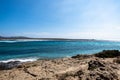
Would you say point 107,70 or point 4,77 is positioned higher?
point 107,70

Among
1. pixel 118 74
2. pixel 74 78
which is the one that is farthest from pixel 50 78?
pixel 118 74

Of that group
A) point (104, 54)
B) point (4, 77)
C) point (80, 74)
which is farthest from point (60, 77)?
point (104, 54)

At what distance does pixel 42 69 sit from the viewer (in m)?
6.29

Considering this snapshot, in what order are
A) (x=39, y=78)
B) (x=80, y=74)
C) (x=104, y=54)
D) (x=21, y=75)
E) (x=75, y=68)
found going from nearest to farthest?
(x=80, y=74) → (x=39, y=78) → (x=21, y=75) → (x=75, y=68) → (x=104, y=54)

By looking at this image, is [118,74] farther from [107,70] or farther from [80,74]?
[80,74]

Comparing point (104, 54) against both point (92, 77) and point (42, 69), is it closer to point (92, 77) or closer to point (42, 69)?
point (42, 69)

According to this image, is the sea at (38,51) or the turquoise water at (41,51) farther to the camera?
the turquoise water at (41,51)

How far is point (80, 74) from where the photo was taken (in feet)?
16.5

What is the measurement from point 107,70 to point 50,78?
1.77 meters

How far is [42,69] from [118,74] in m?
2.70

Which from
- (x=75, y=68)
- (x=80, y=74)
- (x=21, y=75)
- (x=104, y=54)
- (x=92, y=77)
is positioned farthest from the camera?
(x=104, y=54)

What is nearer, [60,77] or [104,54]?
[60,77]

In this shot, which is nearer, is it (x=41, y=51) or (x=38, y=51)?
(x=38, y=51)

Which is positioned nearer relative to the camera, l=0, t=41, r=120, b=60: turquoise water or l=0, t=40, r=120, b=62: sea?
l=0, t=40, r=120, b=62: sea
